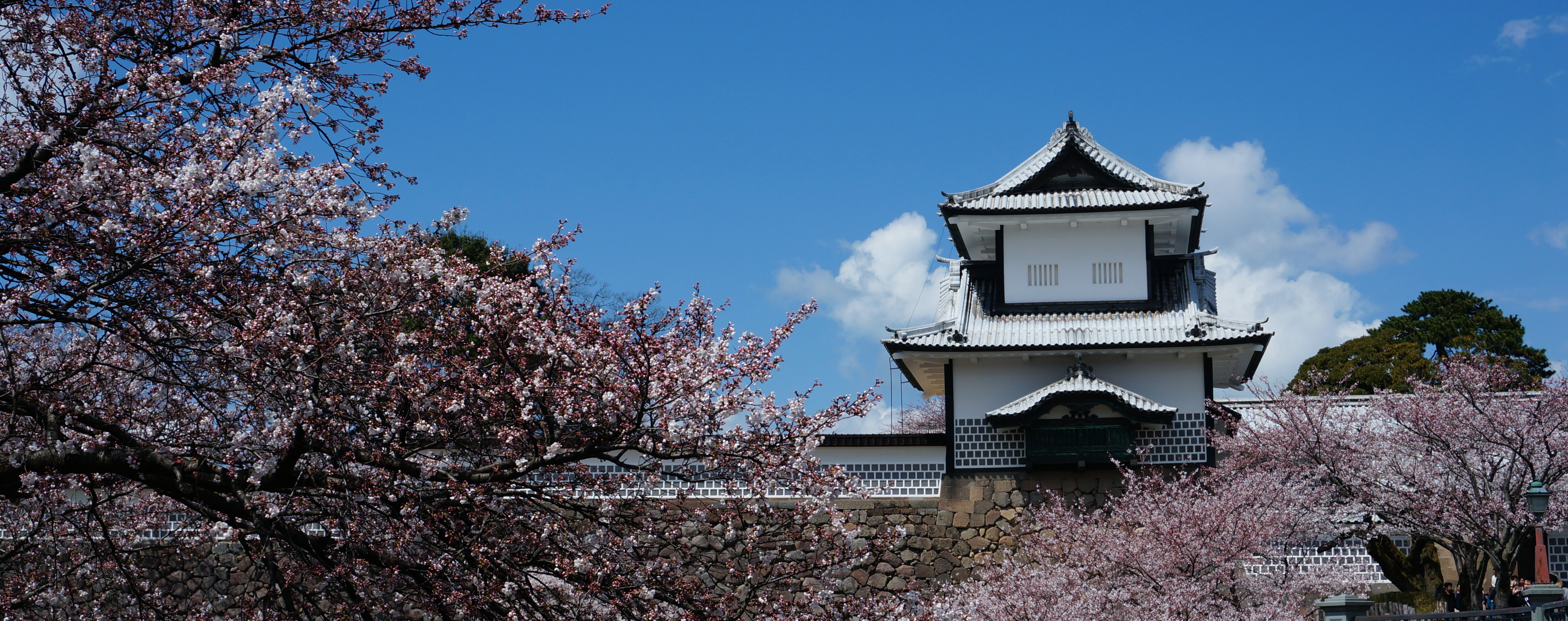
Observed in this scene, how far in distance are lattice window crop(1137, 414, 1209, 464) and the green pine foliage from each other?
40.3 feet

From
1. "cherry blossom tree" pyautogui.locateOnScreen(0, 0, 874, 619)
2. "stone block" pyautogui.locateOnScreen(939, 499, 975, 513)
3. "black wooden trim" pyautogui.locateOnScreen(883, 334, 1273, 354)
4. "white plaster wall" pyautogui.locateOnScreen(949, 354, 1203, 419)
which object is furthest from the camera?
"white plaster wall" pyautogui.locateOnScreen(949, 354, 1203, 419)

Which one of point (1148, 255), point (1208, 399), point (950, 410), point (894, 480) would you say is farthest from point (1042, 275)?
point (894, 480)

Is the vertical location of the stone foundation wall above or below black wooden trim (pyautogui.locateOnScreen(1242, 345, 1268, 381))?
below

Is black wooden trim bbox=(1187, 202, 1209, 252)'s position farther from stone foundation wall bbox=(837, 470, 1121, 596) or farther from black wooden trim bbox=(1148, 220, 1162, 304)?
stone foundation wall bbox=(837, 470, 1121, 596)

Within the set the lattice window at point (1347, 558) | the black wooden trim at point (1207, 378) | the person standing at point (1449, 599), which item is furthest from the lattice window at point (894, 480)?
the person standing at point (1449, 599)

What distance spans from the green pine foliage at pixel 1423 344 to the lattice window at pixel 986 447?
1336 cm

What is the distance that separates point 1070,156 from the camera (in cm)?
1758

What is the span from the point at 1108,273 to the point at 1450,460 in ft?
16.8

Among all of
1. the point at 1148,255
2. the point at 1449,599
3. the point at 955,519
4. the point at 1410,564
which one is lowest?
the point at 1449,599

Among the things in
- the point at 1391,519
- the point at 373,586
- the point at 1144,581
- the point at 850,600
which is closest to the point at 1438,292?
the point at 1391,519

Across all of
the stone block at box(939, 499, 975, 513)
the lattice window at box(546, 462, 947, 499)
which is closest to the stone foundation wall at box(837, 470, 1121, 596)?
the stone block at box(939, 499, 975, 513)

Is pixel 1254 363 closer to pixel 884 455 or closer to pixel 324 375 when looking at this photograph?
pixel 884 455

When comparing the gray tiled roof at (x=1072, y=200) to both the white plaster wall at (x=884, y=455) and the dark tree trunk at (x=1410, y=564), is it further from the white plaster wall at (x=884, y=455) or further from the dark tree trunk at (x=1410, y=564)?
the dark tree trunk at (x=1410, y=564)

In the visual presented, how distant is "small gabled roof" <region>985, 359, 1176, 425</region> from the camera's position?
15039mm
